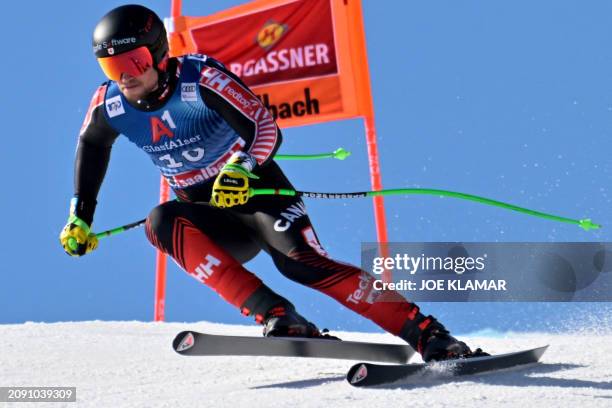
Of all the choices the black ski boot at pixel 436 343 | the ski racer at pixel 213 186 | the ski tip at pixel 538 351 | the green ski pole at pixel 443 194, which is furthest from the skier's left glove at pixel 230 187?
the ski tip at pixel 538 351

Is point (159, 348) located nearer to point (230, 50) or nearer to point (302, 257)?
point (302, 257)

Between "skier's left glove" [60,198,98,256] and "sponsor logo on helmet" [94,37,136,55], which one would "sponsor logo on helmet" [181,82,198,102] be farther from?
"skier's left glove" [60,198,98,256]

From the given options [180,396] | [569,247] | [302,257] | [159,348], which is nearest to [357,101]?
[569,247]

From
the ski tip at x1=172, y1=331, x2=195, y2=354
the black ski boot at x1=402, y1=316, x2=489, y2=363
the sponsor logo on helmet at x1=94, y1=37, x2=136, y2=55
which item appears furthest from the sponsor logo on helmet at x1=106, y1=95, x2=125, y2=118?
the black ski boot at x1=402, y1=316, x2=489, y2=363

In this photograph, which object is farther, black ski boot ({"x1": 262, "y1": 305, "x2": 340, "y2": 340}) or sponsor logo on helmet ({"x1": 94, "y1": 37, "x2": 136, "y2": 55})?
sponsor logo on helmet ({"x1": 94, "y1": 37, "x2": 136, "y2": 55})

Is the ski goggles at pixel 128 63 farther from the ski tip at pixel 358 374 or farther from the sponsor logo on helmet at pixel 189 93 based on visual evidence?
the ski tip at pixel 358 374

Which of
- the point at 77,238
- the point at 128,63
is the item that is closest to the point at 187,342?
the point at 77,238

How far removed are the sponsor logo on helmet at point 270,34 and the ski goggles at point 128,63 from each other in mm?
3831

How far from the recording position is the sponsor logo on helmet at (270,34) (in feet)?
24.9

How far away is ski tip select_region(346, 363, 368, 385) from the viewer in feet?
10.6

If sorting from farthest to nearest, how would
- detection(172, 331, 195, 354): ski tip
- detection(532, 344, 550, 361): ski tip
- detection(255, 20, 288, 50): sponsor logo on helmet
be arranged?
1. detection(255, 20, 288, 50): sponsor logo on helmet
2. detection(532, 344, 550, 361): ski tip
3. detection(172, 331, 195, 354): ski tip

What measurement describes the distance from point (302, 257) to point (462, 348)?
0.78 metres

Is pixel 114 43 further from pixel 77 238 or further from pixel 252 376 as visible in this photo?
pixel 252 376

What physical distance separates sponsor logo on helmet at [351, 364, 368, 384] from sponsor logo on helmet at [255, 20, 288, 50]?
4.83 m
